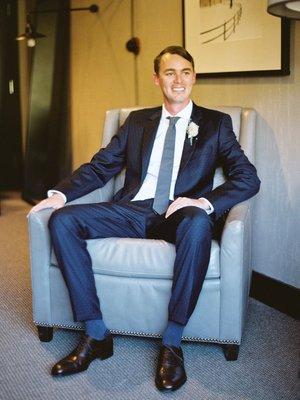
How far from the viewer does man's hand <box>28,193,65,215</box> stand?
7.61 feet

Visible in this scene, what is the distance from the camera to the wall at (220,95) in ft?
8.55

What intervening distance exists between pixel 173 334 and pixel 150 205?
63cm

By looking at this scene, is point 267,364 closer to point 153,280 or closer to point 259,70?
point 153,280

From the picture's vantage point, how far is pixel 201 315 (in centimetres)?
219

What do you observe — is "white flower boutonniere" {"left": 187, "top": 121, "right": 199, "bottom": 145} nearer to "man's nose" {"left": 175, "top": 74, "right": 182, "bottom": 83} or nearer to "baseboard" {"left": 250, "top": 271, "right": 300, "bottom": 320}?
"man's nose" {"left": 175, "top": 74, "right": 182, "bottom": 83}

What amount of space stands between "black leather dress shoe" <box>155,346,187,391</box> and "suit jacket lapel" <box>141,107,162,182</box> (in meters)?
0.84

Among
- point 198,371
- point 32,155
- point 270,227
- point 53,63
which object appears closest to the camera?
point 198,371

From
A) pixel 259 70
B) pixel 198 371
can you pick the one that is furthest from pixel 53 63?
pixel 198 371

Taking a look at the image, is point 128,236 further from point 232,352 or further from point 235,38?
point 235,38

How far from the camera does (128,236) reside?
7.83 feet

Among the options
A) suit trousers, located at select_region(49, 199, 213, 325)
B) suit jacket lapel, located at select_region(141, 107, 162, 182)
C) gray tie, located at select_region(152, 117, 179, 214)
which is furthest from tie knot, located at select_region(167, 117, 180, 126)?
suit trousers, located at select_region(49, 199, 213, 325)

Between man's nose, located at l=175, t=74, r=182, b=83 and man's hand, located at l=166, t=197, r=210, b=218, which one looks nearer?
man's hand, located at l=166, t=197, r=210, b=218

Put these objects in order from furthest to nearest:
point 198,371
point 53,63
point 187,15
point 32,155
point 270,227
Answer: point 32,155
point 53,63
point 187,15
point 270,227
point 198,371

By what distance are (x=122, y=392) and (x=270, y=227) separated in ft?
3.97
